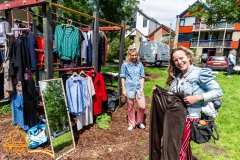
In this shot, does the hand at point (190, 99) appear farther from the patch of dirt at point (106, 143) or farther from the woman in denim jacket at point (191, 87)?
the patch of dirt at point (106, 143)

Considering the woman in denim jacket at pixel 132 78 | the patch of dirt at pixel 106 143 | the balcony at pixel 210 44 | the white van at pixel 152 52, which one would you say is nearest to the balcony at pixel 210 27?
the balcony at pixel 210 44

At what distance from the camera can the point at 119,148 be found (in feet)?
11.4

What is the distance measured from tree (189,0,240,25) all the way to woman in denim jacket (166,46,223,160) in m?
14.1

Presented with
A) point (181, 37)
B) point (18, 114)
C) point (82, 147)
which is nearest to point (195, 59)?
point (82, 147)

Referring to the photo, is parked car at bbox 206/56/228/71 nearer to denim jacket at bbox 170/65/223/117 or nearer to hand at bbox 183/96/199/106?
denim jacket at bbox 170/65/223/117

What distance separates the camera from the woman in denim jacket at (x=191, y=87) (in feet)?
6.30

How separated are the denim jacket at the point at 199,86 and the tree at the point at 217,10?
14.2 meters

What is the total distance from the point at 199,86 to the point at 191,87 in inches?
3.5

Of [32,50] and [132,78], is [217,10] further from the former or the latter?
[32,50]

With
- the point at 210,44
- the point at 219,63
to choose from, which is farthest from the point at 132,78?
the point at 210,44

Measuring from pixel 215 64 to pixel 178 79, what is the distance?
1537cm

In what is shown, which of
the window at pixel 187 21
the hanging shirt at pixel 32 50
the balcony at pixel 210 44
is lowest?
the hanging shirt at pixel 32 50

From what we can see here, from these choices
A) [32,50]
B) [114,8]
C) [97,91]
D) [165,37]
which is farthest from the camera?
[165,37]

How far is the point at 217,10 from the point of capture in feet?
45.1
